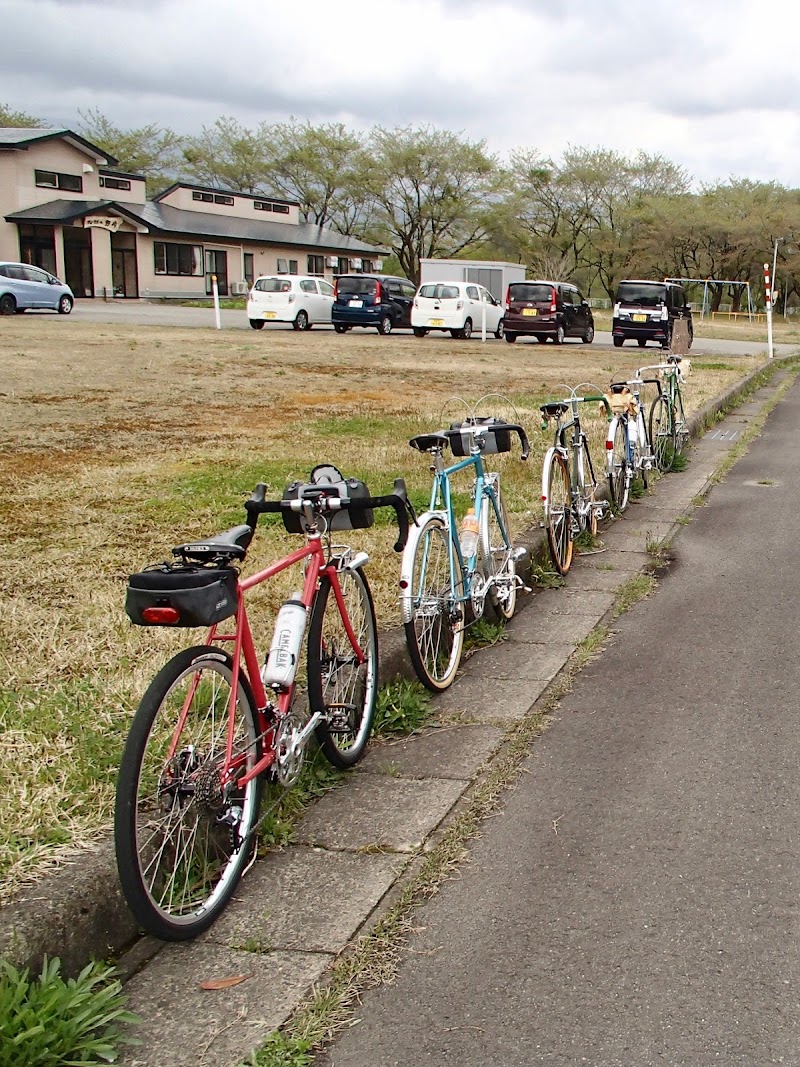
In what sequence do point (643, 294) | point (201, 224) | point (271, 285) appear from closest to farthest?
point (643, 294)
point (271, 285)
point (201, 224)

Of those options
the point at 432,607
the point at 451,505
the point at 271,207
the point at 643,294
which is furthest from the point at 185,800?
the point at 271,207

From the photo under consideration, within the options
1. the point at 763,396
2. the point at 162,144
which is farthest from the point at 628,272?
the point at 763,396

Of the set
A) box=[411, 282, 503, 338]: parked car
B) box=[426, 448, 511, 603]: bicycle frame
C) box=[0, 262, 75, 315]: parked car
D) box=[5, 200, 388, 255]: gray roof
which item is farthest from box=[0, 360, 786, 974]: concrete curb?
box=[5, 200, 388, 255]: gray roof

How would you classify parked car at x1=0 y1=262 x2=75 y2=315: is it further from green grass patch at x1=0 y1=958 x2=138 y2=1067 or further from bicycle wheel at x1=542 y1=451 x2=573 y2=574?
green grass patch at x1=0 y1=958 x2=138 y2=1067

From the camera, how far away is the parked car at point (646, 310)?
28875mm

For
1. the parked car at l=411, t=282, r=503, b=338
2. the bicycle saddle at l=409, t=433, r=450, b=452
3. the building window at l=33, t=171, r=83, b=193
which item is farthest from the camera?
the building window at l=33, t=171, r=83, b=193

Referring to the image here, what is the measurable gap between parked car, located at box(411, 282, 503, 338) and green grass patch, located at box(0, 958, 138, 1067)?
29582mm

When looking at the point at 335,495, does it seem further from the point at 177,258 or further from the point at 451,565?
the point at 177,258

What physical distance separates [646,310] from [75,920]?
91.8ft

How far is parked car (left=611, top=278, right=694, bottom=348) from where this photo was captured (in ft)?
94.7

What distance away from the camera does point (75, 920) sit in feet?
8.92

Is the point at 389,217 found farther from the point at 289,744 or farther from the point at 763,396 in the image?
the point at 289,744

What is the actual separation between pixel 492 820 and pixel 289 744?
726 millimetres

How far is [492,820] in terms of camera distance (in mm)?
3652
